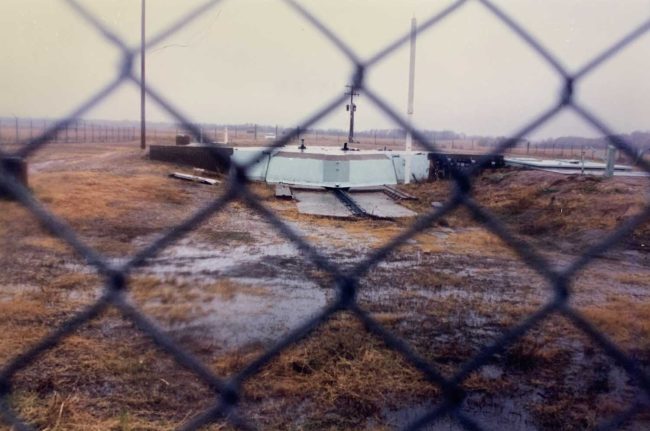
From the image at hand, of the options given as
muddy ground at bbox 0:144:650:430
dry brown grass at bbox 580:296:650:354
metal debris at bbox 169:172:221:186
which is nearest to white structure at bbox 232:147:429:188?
muddy ground at bbox 0:144:650:430

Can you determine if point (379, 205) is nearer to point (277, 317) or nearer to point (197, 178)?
point (277, 317)

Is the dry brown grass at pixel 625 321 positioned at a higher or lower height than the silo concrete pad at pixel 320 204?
lower

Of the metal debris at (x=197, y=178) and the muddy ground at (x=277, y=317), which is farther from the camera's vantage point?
the metal debris at (x=197, y=178)

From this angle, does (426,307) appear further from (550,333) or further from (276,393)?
(276,393)

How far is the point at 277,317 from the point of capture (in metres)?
1.90

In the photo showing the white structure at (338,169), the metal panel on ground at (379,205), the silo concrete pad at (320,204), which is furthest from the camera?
the silo concrete pad at (320,204)

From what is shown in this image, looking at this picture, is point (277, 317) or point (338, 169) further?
point (338, 169)

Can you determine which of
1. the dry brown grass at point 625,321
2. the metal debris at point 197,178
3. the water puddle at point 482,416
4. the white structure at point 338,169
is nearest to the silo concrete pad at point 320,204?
the white structure at point 338,169

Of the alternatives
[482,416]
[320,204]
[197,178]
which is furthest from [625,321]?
[320,204]

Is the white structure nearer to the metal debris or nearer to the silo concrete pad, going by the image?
the silo concrete pad

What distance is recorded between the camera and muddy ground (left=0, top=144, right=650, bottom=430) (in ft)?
4.04

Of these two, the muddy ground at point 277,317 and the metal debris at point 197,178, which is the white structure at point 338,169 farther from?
the metal debris at point 197,178

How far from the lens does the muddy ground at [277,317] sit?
1231mm

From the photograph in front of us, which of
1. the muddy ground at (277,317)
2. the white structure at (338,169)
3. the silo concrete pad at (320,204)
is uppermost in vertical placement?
the white structure at (338,169)
